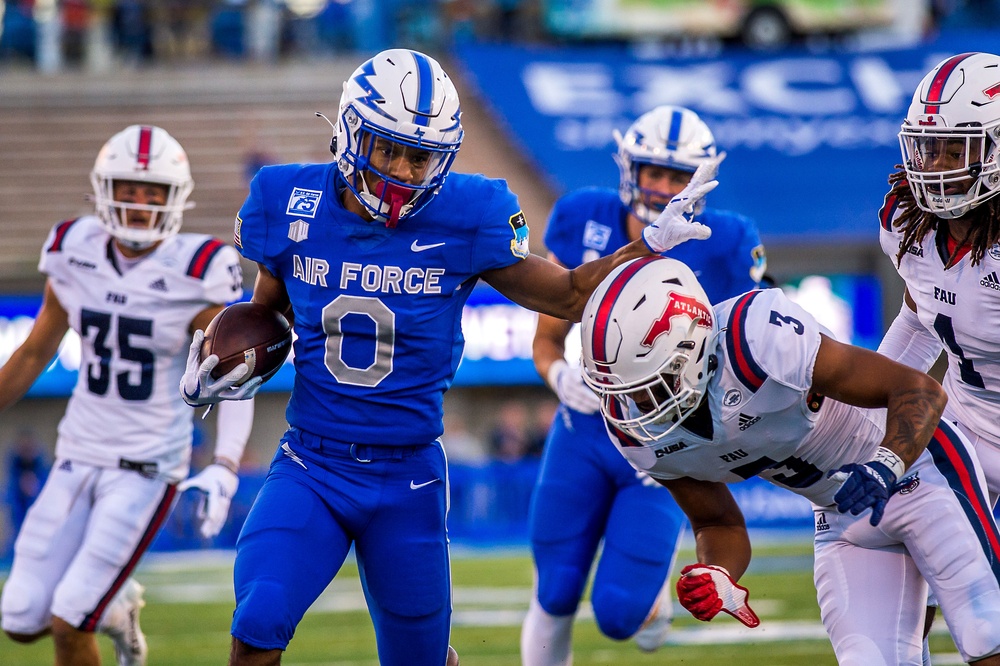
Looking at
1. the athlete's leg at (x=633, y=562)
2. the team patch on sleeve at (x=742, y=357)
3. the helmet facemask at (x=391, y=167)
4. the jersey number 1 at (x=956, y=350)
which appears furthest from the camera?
the athlete's leg at (x=633, y=562)

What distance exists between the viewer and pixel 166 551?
11961mm

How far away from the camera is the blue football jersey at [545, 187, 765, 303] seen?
16.3ft

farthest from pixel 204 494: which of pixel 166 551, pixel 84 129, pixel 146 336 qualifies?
pixel 84 129

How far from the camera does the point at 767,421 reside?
11.5ft

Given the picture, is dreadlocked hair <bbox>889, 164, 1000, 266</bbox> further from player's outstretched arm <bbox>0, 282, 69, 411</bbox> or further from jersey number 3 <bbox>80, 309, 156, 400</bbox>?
player's outstretched arm <bbox>0, 282, 69, 411</bbox>

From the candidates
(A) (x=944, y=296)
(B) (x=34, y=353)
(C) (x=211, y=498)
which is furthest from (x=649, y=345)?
(B) (x=34, y=353)

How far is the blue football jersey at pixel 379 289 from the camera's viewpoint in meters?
3.76

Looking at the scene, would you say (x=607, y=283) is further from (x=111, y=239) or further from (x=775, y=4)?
(x=775, y=4)

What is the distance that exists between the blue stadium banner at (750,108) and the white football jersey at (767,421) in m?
11.0

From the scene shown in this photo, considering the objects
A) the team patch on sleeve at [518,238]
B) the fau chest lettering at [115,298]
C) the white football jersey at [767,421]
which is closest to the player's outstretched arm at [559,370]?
the team patch on sleeve at [518,238]

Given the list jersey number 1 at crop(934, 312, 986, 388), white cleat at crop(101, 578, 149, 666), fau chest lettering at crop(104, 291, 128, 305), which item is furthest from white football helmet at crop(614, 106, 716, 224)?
white cleat at crop(101, 578, 149, 666)

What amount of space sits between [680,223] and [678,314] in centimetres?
30

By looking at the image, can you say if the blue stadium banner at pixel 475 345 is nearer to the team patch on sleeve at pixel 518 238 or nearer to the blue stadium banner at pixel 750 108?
the blue stadium banner at pixel 750 108

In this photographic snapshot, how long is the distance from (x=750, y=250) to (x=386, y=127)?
1.83 metres
